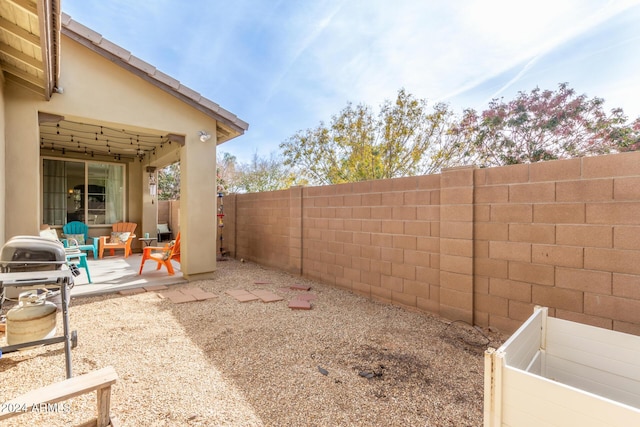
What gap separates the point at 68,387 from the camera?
67.1 inches

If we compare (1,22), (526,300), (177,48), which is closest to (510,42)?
(526,300)

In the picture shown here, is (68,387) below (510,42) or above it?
below

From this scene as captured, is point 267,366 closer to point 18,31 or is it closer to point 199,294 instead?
point 199,294

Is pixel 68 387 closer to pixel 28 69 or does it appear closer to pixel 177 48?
pixel 28 69

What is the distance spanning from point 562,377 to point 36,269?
4.15 m

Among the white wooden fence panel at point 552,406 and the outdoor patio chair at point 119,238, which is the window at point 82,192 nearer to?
the outdoor patio chair at point 119,238

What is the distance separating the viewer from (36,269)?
273 centimetres

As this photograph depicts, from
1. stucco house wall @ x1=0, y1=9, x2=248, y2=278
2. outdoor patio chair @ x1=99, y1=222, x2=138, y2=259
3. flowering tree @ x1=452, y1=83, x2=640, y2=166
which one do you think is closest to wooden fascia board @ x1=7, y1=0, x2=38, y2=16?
stucco house wall @ x1=0, y1=9, x2=248, y2=278

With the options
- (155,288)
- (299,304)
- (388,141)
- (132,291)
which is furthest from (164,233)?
(299,304)

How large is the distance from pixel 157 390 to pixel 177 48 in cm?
1064

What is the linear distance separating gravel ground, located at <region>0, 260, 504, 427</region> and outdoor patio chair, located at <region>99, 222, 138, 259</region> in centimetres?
467

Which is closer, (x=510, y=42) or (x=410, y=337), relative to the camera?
(x=410, y=337)

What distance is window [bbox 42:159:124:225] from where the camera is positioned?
28.0ft

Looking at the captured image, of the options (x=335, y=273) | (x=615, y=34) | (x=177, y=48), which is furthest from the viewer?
(x=177, y=48)
